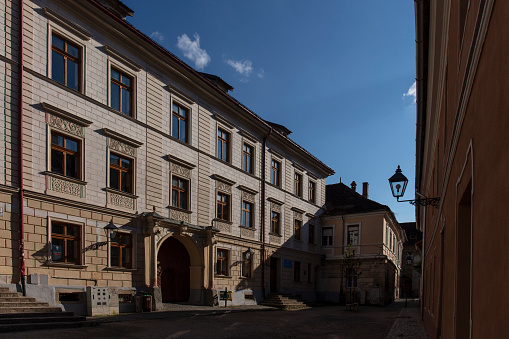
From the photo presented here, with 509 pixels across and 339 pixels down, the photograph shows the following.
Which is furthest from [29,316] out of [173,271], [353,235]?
[353,235]

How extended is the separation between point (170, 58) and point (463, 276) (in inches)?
719

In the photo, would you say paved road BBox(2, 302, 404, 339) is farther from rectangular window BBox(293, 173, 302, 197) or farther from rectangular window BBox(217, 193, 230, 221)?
rectangular window BBox(293, 173, 302, 197)

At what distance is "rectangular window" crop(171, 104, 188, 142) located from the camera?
22163 millimetres

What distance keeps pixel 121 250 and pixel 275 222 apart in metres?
14.7

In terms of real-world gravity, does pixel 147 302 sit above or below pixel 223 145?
below

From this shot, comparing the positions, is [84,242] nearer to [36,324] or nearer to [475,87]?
[36,324]

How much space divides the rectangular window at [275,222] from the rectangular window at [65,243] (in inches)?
626

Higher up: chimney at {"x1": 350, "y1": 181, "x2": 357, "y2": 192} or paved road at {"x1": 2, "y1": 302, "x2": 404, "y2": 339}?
chimney at {"x1": 350, "y1": 181, "x2": 357, "y2": 192}

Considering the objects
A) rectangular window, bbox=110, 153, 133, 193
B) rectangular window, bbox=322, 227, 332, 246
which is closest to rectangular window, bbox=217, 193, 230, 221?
rectangular window, bbox=110, 153, 133, 193

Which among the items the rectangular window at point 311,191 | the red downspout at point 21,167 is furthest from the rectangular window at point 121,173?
the rectangular window at point 311,191

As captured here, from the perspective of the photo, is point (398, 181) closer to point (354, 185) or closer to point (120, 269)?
point (120, 269)

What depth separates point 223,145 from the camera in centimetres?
2606

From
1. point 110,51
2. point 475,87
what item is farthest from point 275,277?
point 475,87

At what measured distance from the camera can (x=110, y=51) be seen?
18.4 metres
